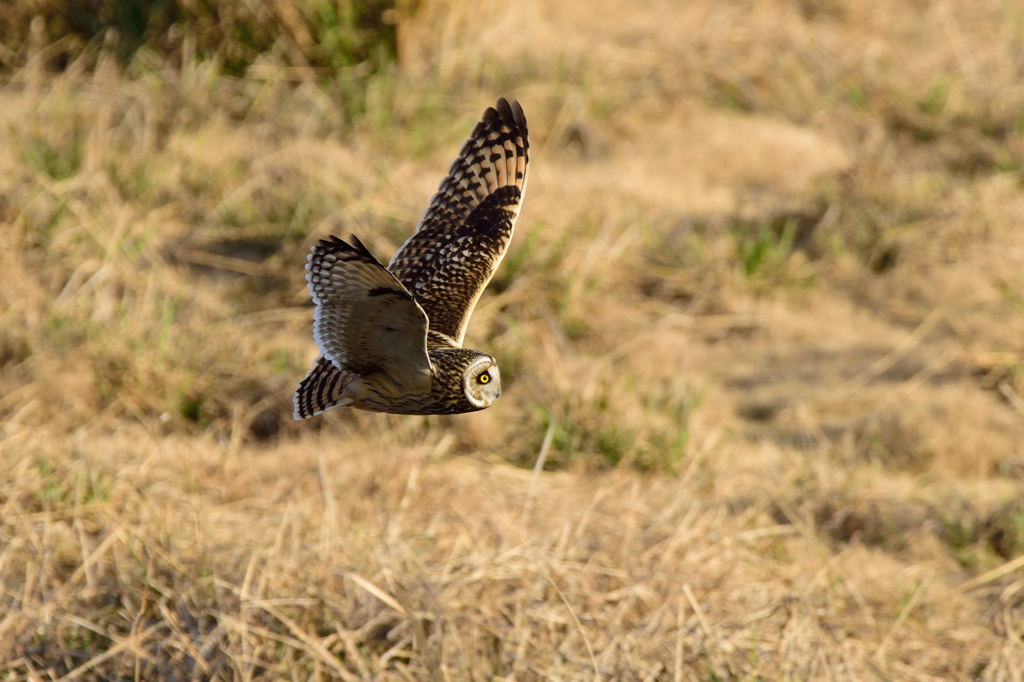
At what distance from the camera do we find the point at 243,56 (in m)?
6.41

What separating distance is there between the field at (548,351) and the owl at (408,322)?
0.74 m

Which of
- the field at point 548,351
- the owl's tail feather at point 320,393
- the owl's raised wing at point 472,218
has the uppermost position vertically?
the owl's raised wing at point 472,218

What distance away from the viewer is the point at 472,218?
3359 millimetres

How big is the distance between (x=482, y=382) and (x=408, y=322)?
215 mm

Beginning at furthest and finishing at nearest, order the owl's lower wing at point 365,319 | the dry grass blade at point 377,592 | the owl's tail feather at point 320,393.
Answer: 1. the dry grass blade at point 377,592
2. the owl's tail feather at point 320,393
3. the owl's lower wing at point 365,319

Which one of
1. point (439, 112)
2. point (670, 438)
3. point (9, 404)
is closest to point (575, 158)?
point (439, 112)

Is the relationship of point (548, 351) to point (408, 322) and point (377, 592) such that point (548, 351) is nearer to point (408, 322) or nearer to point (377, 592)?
point (377, 592)

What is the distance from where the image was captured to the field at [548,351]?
3455 mm

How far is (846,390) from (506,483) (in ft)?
6.20

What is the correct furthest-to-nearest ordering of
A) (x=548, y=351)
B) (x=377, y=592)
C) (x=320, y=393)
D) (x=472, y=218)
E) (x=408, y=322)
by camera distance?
1. (x=548, y=351)
2. (x=472, y=218)
3. (x=377, y=592)
4. (x=320, y=393)
5. (x=408, y=322)

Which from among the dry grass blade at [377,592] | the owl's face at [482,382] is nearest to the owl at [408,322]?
the owl's face at [482,382]

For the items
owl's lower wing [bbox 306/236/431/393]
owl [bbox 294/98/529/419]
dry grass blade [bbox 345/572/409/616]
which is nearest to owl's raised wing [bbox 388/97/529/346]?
owl [bbox 294/98/529/419]

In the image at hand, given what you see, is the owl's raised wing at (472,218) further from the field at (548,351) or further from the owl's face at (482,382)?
the field at (548,351)

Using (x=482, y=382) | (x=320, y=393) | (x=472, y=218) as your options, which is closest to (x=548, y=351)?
(x=472, y=218)
